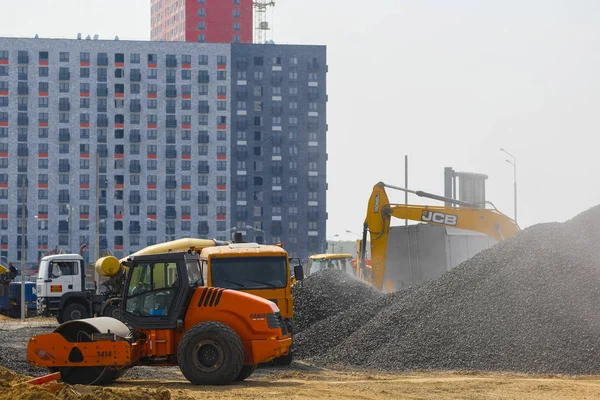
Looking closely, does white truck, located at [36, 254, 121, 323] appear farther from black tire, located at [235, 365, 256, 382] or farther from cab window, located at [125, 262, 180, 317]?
black tire, located at [235, 365, 256, 382]

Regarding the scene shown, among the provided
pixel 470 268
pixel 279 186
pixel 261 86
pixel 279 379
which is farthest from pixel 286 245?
pixel 279 379

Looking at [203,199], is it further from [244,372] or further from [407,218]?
[244,372]

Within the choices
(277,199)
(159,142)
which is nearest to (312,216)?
(277,199)

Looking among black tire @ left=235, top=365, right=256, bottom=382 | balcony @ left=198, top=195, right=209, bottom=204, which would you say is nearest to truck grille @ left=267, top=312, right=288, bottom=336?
black tire @ left=235, top=365, right=256, bottom=382

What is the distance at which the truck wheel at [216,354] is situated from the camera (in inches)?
805

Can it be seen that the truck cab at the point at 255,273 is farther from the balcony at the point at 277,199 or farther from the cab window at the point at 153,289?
the balcony at the point at 277,199

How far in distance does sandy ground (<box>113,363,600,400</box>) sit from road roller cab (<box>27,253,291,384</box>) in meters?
0.51

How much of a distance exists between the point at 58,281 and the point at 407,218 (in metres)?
15.8

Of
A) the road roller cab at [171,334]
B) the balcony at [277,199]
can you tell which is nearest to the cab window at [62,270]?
the road roller cab at [171,334]

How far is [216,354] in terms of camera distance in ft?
67.6

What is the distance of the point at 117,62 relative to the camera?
171 metres

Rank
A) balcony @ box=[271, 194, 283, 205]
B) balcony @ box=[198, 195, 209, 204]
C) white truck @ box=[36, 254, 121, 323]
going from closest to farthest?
white truck @ box=[36, 254, 121, 323] < balcony @ box=[198, 195, 209, 204] < balcony @ box=[271, 194, 283, 205]

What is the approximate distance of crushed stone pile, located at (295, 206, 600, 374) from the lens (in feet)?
86.7

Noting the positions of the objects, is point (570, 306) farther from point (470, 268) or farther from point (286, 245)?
point (286, 245)
